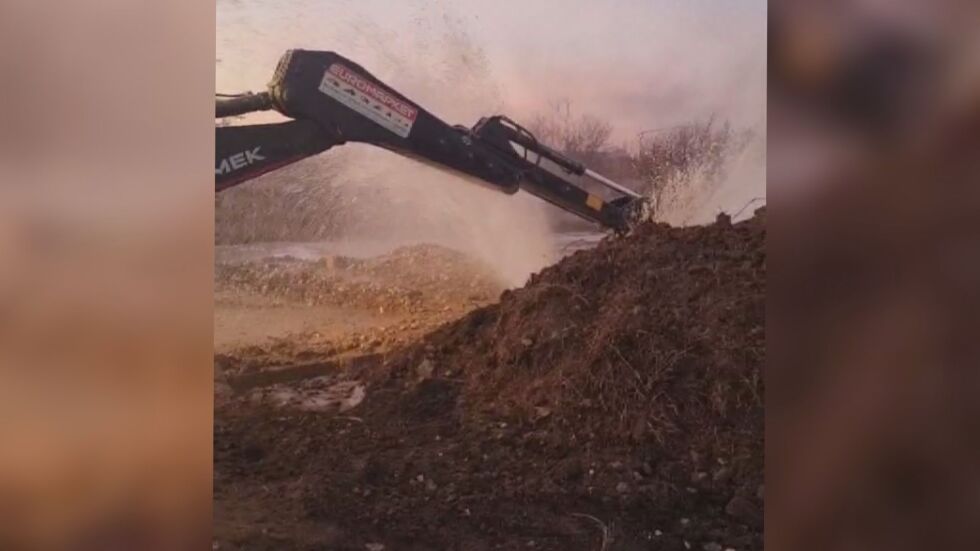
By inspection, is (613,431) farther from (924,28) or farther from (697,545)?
(924,28)

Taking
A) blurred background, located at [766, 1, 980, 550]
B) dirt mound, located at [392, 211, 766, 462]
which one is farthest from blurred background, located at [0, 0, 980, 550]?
dirt mound, located at [392, 211, 766, 462]

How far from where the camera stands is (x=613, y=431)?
121 inches

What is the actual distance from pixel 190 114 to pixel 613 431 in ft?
6.17

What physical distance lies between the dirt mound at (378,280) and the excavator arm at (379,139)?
317 mm

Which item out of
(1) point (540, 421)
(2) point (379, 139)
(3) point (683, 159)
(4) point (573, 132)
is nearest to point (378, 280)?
(2) point (379, 139)

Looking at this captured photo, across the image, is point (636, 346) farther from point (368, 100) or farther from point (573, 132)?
point (368, 100)

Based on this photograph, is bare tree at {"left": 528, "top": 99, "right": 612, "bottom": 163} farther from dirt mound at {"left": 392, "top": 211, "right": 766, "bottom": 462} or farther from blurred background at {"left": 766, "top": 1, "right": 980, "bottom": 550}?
blurred background at {"left": 766, "top": 1, "right": 980, "bottom": 550}

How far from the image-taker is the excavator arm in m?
3.14

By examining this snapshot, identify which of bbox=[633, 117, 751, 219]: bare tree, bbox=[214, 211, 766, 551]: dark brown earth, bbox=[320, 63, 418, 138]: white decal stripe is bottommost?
bbox=[214, 211, 766, 551]: dark brown earth

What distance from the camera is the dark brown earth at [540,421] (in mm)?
3055

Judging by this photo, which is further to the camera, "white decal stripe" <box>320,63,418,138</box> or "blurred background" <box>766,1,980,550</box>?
"white decal stripe" <box>320,63,418,138</box>

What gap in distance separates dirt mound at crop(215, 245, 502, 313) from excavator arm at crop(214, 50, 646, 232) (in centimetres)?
32

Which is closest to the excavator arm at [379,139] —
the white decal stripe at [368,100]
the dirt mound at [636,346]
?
the white decal stripe at [368,100]

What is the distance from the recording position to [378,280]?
3.13 meters
